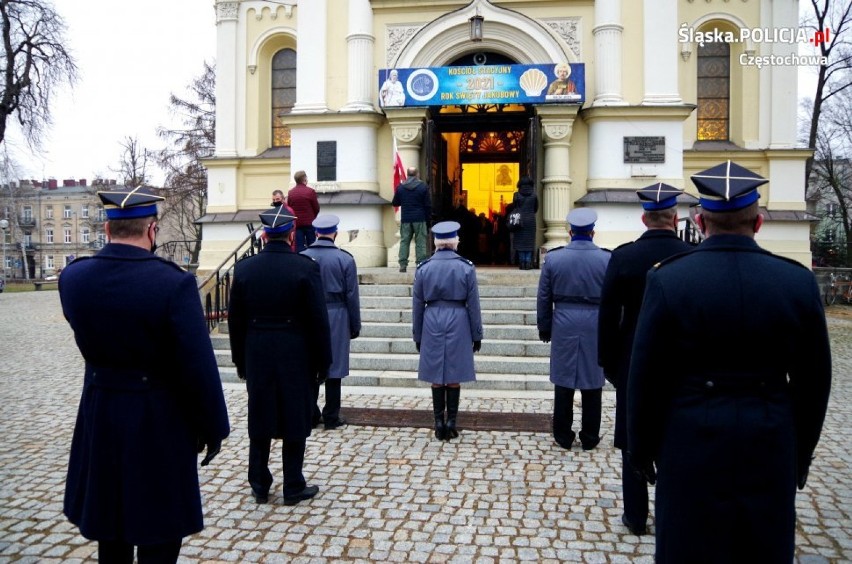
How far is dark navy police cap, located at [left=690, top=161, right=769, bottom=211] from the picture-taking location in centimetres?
247

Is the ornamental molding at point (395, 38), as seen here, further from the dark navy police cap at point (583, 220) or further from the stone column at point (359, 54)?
the dark navy police cap at point (583, 220)

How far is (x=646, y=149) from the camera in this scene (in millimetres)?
13531

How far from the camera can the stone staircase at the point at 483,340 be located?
8.51 metres

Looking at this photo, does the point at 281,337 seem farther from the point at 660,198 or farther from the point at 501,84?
the point at 501,84

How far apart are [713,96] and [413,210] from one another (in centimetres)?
919

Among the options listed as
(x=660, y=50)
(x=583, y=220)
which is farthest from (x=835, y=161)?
(x=583, y=220)

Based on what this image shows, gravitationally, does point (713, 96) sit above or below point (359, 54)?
below

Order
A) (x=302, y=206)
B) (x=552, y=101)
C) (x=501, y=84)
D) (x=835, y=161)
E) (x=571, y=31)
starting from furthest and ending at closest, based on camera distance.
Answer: (x=835, y=161), (x=571, y=31), (x=552, y=101), (x=501, y=84), (x=302, y=206)

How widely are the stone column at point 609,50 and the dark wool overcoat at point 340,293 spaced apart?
8.60 meters

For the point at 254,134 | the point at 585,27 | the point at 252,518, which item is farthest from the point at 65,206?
the point at 252,518

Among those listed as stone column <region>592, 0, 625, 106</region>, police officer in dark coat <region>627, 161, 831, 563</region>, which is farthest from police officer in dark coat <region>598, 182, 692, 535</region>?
stone column <region>592, 0, 625, 106</region>

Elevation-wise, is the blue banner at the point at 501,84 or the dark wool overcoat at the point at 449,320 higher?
the blue banner at the point at 501,84

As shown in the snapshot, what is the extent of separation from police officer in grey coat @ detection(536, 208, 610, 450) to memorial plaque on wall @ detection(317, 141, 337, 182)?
903 centimetres

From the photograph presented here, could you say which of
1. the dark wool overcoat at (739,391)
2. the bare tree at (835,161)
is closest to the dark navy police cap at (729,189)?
the dark wool overcoat at (739,391)
